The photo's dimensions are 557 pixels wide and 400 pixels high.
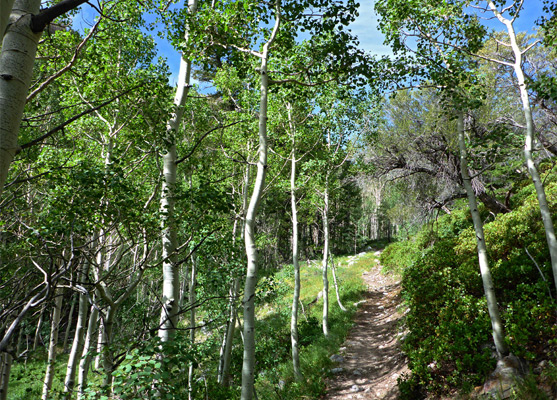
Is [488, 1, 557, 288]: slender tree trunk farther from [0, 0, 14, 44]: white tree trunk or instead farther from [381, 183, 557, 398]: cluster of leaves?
[0, 0, 14, 44]: white tree trunk

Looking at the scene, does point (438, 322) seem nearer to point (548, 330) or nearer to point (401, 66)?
point (548, 330)

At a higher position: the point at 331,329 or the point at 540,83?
the point at 540,83

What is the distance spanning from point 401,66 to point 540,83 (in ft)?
6.66

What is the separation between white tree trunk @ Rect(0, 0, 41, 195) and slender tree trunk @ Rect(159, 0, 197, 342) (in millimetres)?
2362

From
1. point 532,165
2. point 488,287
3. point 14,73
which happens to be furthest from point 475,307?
point 14,73

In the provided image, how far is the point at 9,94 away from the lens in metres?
1.39

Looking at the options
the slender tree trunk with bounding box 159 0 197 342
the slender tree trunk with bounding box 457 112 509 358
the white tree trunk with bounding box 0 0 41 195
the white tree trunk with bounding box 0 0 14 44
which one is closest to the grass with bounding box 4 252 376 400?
the slender tree trunk with bounding box 159 0 197 342

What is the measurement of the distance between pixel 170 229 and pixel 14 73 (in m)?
2.86

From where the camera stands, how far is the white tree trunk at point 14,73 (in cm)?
135

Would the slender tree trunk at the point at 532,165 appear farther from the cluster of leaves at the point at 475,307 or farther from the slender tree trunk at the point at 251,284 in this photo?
the slender tree trunk at the point at 251,284

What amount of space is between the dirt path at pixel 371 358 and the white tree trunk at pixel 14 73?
290 inches

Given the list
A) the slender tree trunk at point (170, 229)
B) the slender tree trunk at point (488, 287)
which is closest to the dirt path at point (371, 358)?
the slender tree trunk at point (488, 287)

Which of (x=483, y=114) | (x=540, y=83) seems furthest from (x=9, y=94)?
(x=483, y=114)

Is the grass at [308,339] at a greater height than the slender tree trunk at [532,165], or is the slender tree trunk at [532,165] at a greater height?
the slender tree trunk at [532,165]
